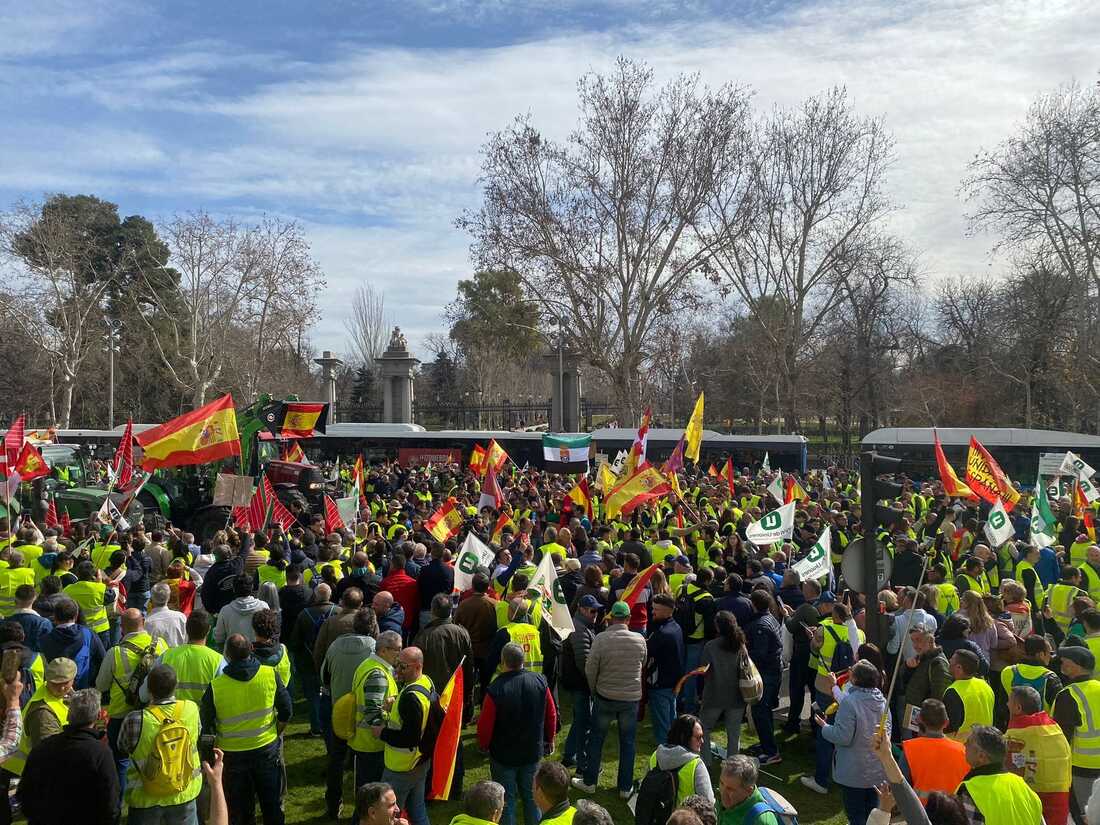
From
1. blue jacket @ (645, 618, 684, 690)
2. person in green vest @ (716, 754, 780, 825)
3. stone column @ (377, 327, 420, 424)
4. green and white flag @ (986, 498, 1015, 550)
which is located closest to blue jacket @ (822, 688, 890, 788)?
blue jacket @ (645, 618, 684, 690)

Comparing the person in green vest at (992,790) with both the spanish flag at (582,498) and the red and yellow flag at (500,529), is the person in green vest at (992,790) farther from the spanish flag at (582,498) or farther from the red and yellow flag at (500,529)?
the spanish flag at (582,498)

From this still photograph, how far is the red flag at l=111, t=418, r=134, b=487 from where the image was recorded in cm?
1352

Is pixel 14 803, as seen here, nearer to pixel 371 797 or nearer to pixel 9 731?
pixel 9 731

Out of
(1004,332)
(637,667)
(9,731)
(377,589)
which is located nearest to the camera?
(9,731)

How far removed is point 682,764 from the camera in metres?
4.71

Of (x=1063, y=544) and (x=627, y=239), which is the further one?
(x=627, y=239)

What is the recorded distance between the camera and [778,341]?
4028cm

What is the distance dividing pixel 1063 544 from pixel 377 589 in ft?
34.4

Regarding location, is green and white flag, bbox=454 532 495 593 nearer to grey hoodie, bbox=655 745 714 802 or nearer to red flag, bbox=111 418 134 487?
grey hoodie, bbox=655 745 714 802

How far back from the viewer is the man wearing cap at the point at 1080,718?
5.73 meters

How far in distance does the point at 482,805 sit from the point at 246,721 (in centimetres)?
239

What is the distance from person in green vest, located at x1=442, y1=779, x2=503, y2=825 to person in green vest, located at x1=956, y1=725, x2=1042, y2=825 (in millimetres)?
2228

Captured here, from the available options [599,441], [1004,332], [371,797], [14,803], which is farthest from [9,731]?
[1004,332]

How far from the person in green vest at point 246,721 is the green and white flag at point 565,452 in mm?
15651
